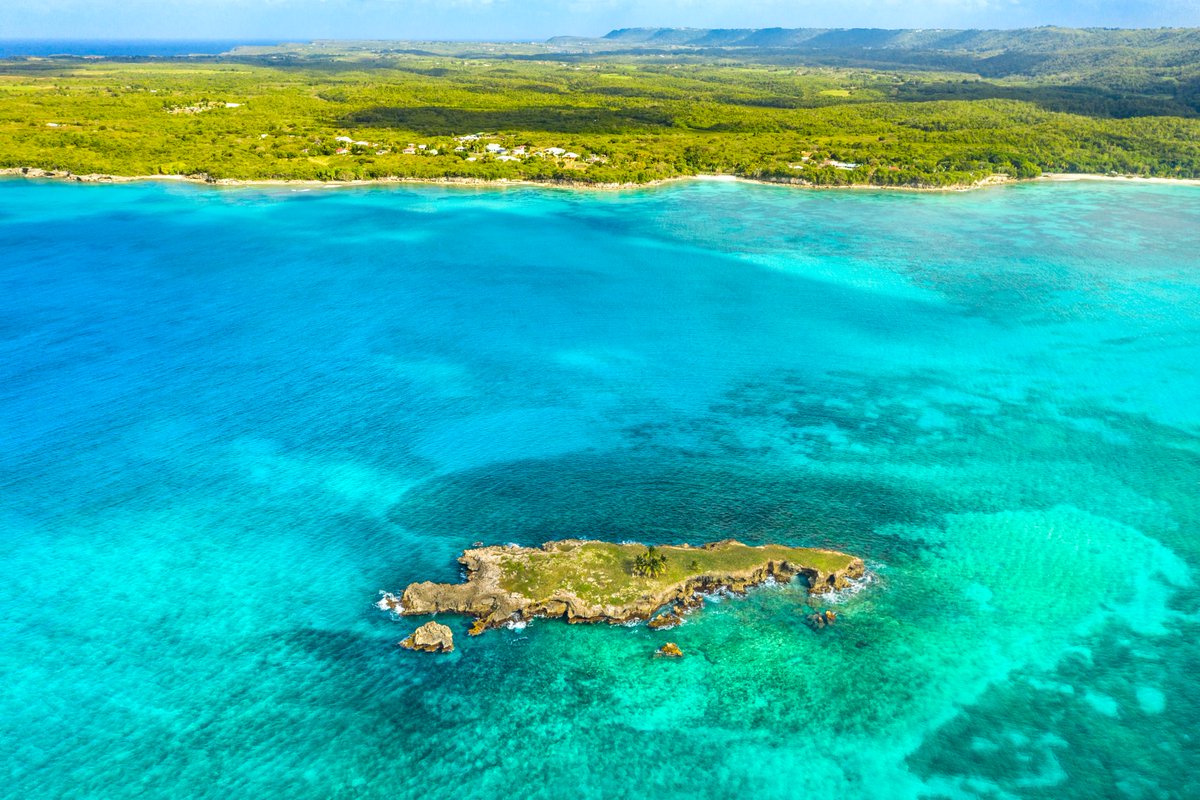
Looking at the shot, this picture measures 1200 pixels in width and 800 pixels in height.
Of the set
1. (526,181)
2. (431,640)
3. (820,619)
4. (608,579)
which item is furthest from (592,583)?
(526,181)

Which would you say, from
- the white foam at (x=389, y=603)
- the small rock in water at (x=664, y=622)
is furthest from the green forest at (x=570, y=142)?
the small rock in water at (x=664, y=622)

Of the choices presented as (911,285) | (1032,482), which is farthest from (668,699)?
(911,285)

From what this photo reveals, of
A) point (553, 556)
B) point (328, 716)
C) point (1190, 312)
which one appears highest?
point (1190, 312)

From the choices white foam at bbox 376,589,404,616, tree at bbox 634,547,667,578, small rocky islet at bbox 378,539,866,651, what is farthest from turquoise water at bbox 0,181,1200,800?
tree at bbox 634,547,667,578

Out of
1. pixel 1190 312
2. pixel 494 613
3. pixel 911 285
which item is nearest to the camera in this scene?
pixel 494 613

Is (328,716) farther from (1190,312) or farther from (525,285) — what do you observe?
(1190,312)

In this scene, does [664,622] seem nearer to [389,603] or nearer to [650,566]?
[650,566]

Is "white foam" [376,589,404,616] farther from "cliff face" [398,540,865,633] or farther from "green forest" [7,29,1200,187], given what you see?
"green forest" [7,29,1200,187]
